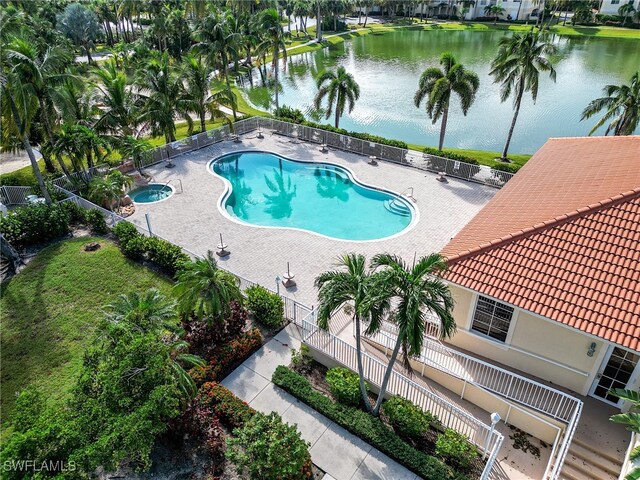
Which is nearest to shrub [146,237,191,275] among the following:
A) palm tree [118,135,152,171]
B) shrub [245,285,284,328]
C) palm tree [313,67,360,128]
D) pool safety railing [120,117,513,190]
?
shrub [245,285,284,328]

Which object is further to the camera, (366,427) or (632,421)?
(366,427)

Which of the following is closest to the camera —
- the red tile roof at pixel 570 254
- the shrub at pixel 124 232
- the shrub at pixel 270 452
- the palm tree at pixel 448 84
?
the shrub at pixel 270 452

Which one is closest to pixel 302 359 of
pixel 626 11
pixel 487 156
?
pixel 487 156

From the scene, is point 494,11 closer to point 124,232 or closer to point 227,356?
point 124,232

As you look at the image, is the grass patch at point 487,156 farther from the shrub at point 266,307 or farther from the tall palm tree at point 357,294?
the tall palm tree at point 357,294

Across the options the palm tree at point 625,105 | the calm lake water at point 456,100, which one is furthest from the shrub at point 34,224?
the palm tree at point 625,105

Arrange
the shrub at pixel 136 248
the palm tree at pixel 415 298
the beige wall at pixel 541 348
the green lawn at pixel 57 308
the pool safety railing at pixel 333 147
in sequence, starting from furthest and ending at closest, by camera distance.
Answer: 1. the pool safety railing at pixel 333 147
2. the shrub at pixel 136 248
3. the green lawn at pixel 57 308
4. the beige wall at pixel 541 348
5. the palm tree at pixel 415 298
